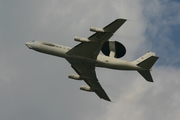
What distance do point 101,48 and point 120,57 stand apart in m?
4.92

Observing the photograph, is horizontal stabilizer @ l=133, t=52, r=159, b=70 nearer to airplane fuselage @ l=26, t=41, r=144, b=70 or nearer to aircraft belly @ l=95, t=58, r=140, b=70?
airplane fuselage @ l=26, t=41, r=144, b=70

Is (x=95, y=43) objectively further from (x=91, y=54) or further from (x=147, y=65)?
(x=147, y=65)

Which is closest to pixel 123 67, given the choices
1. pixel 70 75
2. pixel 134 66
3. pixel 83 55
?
pixel 134 66

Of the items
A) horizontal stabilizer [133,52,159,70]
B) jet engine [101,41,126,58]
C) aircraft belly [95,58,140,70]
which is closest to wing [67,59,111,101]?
aircraft belly [95,58,140,70]

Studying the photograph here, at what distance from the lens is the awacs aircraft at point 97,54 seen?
265 feet

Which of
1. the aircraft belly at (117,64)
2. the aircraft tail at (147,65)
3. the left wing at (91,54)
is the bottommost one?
the aircraft tail at (147,65)

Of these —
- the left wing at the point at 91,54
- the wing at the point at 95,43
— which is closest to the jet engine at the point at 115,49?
the left wing at the point at 91,54

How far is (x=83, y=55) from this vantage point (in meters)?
84.8

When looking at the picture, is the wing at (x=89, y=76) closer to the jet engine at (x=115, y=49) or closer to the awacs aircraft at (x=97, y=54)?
the awacs aircraft at (x=97, y=54)

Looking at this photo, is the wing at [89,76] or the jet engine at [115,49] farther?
the wing at [89,76]

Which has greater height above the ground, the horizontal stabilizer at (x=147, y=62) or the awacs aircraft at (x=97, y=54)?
the awacs aircraft at (x=97, y=54)

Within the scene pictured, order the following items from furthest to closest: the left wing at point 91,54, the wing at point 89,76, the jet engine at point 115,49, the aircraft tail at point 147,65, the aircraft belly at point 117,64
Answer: the wing at point 89,76 < the jet engine at point 115,49 < the aircraft belly at point 117,64 < the aircraft tail at point 147,65 < the left wing at point 91,54

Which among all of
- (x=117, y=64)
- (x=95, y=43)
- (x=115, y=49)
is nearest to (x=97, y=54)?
(x=95, y=43)

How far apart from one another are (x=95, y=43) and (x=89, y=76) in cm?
1296
